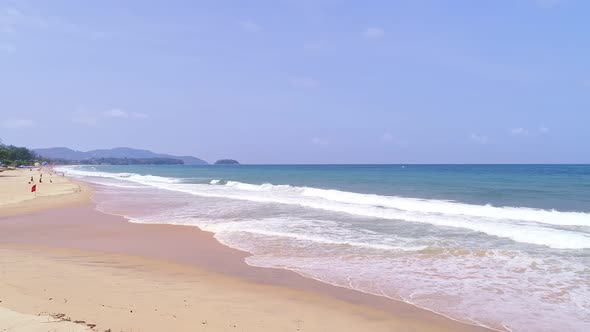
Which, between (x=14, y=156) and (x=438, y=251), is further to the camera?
(x=14, y=156)

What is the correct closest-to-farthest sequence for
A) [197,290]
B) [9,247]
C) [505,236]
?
[197,290]
[9,247]
[505,236]

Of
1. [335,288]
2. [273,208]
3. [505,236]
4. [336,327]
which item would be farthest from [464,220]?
[336,327]

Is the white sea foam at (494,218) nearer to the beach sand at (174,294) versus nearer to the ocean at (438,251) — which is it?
the ocean at (438,251)

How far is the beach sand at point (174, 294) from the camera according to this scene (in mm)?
5785

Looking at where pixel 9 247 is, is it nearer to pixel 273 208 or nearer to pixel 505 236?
pixel 273 208

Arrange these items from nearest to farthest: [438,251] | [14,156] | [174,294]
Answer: [174,294], [438,251], [14,156]

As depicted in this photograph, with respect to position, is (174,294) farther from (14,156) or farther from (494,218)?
(14,156)

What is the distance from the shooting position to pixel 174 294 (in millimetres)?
7125

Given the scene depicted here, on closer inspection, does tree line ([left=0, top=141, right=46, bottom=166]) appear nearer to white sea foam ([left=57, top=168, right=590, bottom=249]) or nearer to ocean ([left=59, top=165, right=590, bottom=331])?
ocean ([left=59, top=165, right=590, bottom=331])

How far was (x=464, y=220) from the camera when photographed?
16.8 meters

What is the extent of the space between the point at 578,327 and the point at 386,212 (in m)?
13.6

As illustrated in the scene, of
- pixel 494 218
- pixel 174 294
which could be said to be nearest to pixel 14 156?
pixel 494 218

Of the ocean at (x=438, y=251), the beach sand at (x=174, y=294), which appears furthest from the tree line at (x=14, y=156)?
the beach sand at (x=174, y=294)

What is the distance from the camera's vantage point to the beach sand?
19.0 ft
